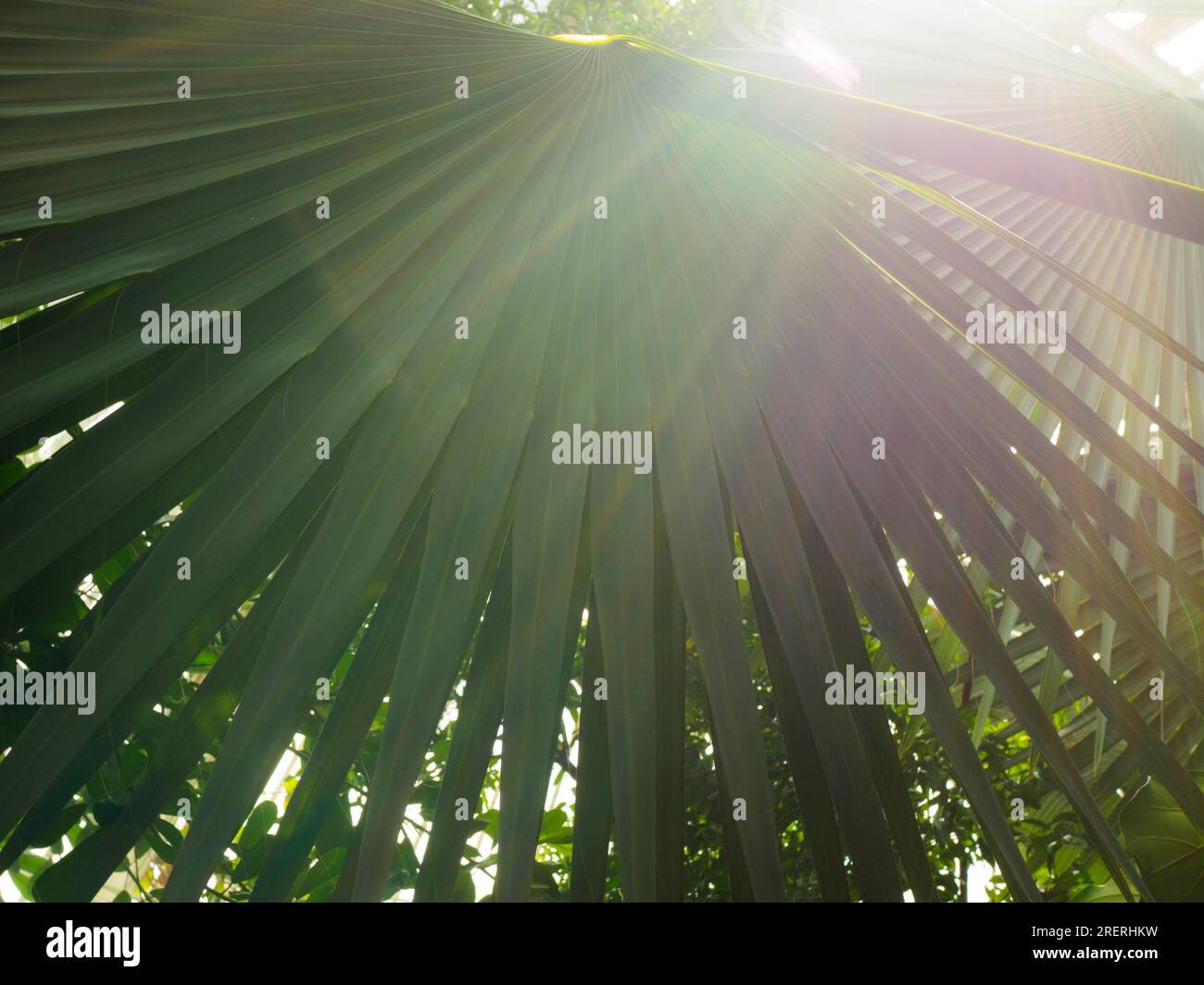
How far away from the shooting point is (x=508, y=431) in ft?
2.87

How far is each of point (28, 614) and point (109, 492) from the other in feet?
0.56

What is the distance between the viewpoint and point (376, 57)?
3.10 ft

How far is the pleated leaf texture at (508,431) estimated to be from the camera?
72 centimetres

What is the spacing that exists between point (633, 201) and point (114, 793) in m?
1.08

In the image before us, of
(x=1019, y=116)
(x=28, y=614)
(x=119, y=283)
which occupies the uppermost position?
(x=1019, y=116)

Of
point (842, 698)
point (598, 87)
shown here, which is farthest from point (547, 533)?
point (598, 87)

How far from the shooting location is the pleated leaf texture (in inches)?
28.5

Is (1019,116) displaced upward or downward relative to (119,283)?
upward

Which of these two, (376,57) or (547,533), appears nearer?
(547,533)

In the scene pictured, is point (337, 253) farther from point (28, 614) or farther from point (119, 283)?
point (28, 614)

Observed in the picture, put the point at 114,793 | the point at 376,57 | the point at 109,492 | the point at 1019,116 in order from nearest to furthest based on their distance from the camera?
1. the point at 109,492
2. the point at 376,57
3. the point at 114,793
4. the point at 1019,116

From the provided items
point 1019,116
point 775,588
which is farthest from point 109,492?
point 1019,116

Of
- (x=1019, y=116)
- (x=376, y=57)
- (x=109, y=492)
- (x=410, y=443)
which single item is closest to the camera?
(x=109, y=492)
